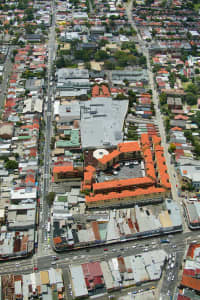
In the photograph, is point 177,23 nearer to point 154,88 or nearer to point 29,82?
point 154,88

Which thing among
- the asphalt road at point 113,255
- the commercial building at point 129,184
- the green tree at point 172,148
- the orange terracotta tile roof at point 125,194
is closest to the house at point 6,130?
the commercial building at point 129,184

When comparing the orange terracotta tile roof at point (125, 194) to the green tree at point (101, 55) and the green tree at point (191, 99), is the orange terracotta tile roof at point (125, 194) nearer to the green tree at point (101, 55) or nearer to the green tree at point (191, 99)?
the green tree at point (191, 99)

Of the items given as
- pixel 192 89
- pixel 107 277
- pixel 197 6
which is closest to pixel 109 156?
pixel 107 277

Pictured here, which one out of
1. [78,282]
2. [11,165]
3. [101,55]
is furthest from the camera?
[101,55]

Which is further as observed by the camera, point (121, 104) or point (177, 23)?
point (177, 23)

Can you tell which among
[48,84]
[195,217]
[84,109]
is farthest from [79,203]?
[48,84]

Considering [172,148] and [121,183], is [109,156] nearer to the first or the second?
[121,183]
